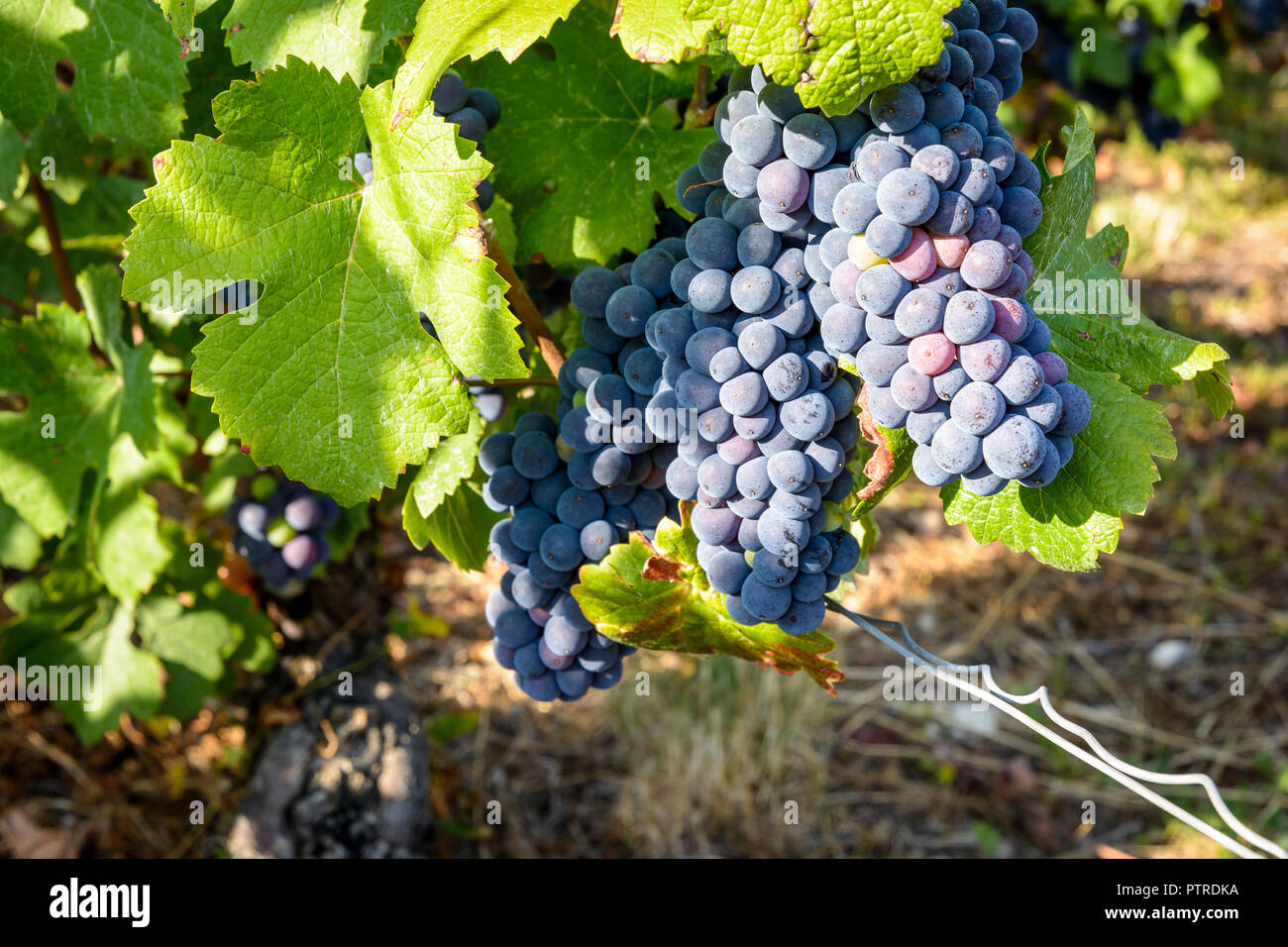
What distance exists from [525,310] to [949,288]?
1.71 ft

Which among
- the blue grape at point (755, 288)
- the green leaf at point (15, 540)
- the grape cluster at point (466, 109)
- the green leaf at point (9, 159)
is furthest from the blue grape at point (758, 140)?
the green leaf at point (15, 540)

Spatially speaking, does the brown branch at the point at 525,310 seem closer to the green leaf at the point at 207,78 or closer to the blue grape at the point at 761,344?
the blue grape at the point at 761,344

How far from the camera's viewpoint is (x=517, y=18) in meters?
1.00

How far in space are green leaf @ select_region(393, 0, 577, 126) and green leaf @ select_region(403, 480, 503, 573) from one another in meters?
0.51

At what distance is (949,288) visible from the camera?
3.12ft

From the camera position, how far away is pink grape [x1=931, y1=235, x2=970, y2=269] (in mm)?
954

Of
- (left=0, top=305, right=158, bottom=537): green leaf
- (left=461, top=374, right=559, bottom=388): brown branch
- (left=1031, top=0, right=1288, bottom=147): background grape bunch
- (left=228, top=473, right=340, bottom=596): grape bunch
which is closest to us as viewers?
(left=461, top=374, right=559, bottom=388): brown branch

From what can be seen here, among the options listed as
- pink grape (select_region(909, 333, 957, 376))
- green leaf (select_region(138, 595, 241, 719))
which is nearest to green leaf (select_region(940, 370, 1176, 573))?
pink grape (select_region(909, 333, 957, 376))

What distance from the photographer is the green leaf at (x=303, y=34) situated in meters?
1.15

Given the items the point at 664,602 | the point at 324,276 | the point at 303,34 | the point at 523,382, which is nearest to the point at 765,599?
the point at 664,602

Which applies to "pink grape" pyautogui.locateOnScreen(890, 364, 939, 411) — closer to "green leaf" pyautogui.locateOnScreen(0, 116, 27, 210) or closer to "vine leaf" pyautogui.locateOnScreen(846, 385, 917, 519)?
"vine leaf" pyautogui.locateOnScreen(846, 385, 917, 519)

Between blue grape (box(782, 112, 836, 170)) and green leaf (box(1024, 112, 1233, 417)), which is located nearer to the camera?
→ blue grape (box(782, 112, 836, 170))
